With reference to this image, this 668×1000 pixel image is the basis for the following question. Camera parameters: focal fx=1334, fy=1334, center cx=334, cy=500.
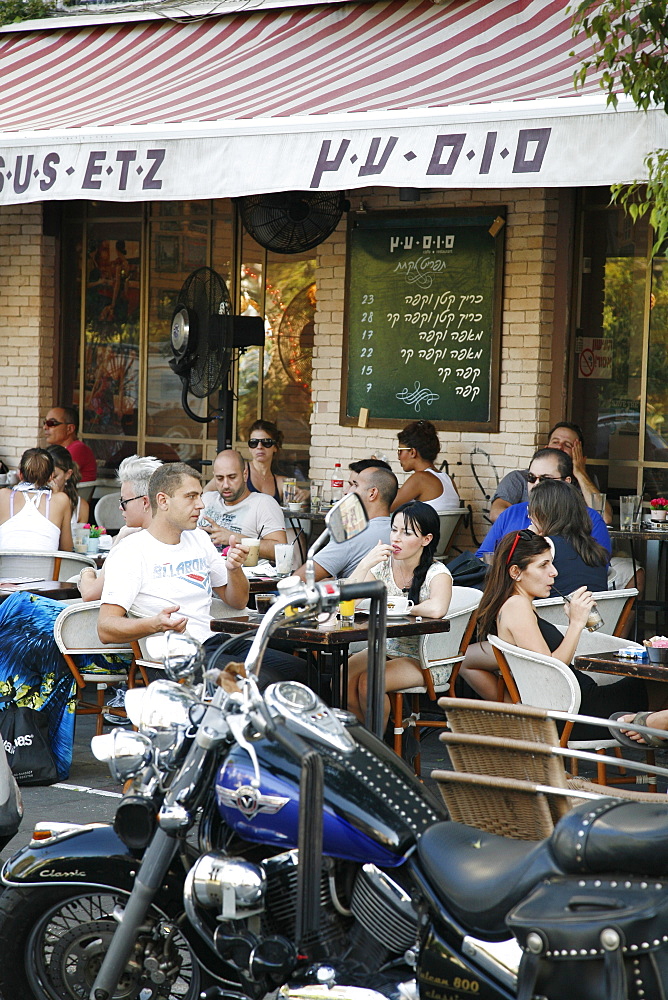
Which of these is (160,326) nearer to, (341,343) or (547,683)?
(341,343)

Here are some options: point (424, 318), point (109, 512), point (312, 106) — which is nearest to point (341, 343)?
point (424, 318)

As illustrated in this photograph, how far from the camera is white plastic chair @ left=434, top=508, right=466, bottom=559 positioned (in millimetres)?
9172

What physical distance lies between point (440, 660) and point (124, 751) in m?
3.30

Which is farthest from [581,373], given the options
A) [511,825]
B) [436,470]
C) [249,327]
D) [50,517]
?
[511,825]

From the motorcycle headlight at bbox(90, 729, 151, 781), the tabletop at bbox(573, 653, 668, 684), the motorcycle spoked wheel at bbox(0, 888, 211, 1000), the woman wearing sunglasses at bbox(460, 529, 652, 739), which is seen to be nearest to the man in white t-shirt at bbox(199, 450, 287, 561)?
the woman wearing sunglasses at bbox(460, 529, 652, 739)

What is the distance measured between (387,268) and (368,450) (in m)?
1.36


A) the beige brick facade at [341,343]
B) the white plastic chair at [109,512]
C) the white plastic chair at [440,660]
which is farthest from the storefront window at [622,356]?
the white plastic chair at [109,512]

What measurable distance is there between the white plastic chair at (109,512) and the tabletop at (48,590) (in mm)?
3699

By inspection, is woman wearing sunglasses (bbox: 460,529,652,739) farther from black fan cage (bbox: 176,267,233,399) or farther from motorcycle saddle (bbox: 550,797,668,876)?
black fan cage (bbox: 176,267,233,399)

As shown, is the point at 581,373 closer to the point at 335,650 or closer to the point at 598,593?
the point at 598,593

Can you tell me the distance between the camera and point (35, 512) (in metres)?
7.85

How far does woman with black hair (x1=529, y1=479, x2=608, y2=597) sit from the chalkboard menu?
288cm

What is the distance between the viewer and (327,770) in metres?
2.89

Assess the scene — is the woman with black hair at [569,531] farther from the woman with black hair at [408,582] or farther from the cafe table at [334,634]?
the cafe table at [334,634]
